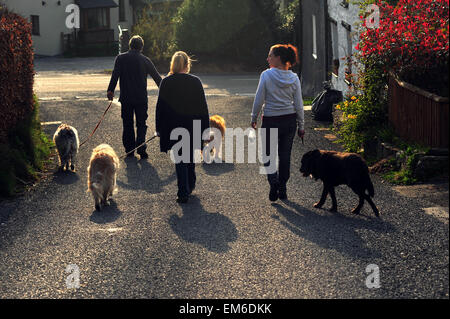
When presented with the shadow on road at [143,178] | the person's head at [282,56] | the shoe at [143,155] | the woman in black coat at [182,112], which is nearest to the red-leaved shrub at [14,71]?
the shadow on road at [143,178]

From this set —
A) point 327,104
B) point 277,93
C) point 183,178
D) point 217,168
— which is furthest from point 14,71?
point 327,104

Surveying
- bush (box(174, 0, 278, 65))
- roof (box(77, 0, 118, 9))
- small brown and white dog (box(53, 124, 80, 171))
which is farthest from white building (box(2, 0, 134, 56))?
small brown and white dog (box(53, 124, 80, 171))

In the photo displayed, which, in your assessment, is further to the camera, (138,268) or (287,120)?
(287,120)

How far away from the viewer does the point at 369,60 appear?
501 inches

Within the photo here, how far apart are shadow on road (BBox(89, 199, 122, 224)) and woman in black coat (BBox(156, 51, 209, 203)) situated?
A: 92cm

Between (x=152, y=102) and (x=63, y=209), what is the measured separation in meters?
11.8

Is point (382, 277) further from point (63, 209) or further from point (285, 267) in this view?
point (63, 209)

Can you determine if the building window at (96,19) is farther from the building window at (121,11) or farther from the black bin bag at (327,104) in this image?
the black bin bag at (327,104)

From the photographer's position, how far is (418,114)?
10773mm

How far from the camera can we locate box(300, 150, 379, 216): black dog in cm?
840

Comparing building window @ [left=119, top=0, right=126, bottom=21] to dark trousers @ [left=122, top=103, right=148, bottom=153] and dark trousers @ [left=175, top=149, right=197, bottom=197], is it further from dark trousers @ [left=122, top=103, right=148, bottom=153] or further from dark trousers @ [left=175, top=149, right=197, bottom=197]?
dark trousers @ [left=175, top=149, right=197, bottom=197]

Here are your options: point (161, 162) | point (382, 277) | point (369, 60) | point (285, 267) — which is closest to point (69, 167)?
point (161, 162)

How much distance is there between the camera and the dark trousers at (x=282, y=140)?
29.7ft

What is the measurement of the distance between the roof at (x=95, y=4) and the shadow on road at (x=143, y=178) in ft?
141
